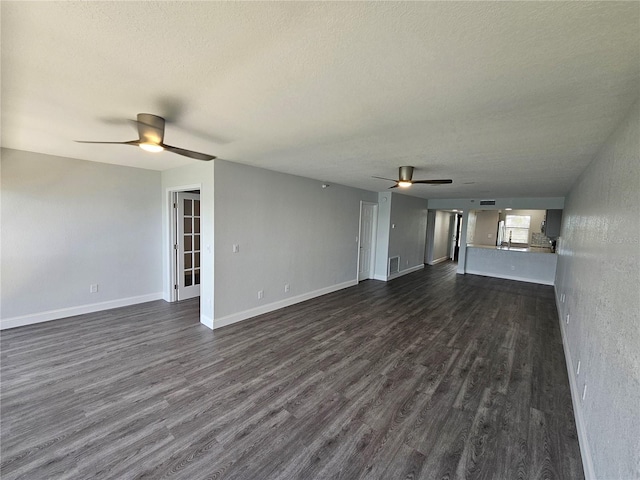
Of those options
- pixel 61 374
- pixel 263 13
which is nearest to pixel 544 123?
pixel 263 13

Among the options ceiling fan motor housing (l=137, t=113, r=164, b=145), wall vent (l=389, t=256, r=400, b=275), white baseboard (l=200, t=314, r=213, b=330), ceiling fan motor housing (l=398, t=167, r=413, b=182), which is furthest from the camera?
wall vent (l=389, t=256, r=400, b=275)

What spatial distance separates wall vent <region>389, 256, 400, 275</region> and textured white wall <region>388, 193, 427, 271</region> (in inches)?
5.3

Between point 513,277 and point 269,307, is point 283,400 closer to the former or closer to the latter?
point 269,307

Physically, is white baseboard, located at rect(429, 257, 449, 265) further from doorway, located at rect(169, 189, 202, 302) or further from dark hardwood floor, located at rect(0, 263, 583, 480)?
doorway, located at rect(169, 189, 202, 302)

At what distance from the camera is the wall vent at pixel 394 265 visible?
7.42 metres

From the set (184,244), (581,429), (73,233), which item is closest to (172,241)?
(184,244)

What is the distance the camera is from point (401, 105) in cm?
185

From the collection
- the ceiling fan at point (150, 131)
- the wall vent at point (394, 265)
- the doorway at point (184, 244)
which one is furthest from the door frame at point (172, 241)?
the wall vent at point (394, 265)

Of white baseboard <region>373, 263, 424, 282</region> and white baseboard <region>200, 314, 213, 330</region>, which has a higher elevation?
white baseboard <region>373, 263, 424, 282</region>

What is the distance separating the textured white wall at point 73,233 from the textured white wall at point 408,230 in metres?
5.54

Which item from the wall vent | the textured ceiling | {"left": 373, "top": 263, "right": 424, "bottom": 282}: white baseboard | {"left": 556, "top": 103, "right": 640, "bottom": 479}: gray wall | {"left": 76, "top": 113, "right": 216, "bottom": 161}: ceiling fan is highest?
the textured ceiling

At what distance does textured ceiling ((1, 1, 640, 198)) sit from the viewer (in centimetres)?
107

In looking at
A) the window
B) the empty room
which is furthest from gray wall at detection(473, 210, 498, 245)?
the empty room

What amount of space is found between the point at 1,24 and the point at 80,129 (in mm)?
1660
